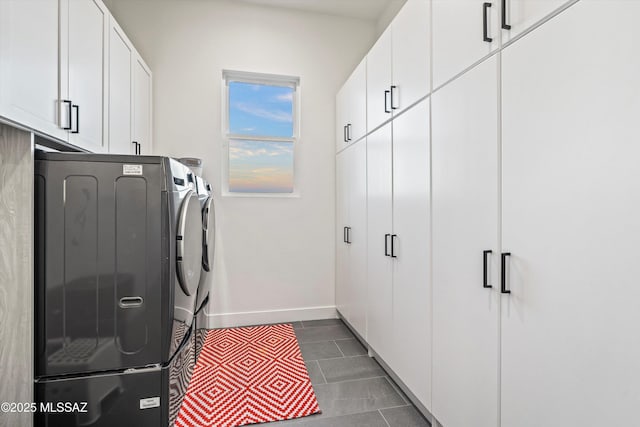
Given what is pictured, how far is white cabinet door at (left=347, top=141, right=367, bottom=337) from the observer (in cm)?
254

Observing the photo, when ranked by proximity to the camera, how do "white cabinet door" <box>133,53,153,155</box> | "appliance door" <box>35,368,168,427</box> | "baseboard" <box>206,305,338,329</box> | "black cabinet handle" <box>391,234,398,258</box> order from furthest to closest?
"baseboard" <box>206,305,338,329</box> < "white cabinet door" <box>133,53,153,155</box> < "black cabinet handle" <box>391,234,398,258</box> < "appliance door" <box>35,368,168,427</box>

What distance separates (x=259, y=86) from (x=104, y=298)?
8.56 feet

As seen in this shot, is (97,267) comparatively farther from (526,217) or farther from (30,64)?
(526,217)

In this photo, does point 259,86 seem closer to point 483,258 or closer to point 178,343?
point 178,343

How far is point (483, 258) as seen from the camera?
1.22 m

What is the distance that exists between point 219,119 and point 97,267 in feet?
6.91

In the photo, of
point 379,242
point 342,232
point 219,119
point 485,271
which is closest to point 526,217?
point 485,271

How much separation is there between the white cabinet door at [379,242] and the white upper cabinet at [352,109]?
0.93ft

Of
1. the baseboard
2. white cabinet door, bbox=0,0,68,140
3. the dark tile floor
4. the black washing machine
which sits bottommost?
the dark tile floor

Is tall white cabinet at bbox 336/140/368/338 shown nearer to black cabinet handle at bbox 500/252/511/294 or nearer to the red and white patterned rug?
the red and white patterned rug

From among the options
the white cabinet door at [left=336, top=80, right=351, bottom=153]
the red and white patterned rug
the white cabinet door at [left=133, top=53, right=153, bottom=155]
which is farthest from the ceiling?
the red and white patterned rug

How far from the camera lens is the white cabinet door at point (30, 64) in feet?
3.73

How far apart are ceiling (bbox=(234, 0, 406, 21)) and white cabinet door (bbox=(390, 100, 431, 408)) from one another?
1928mm

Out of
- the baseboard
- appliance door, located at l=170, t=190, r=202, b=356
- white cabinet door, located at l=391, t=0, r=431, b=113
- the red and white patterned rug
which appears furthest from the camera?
the baseboard
